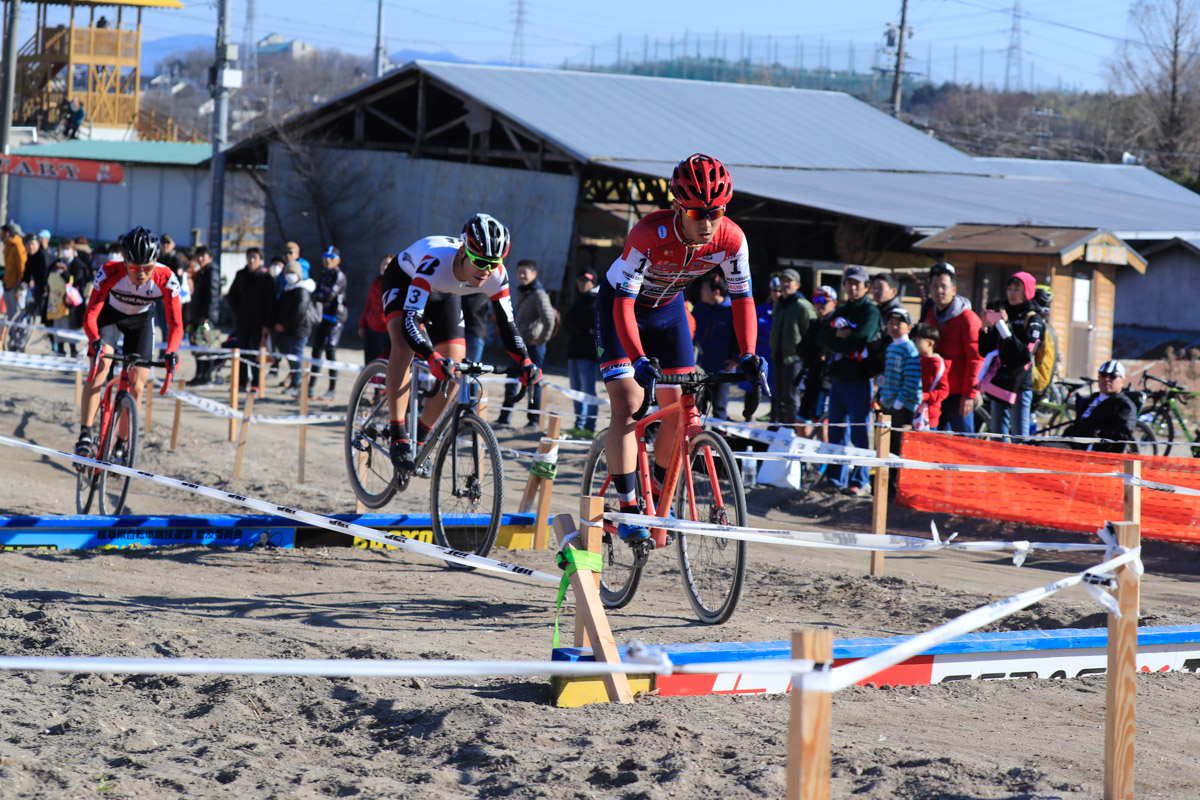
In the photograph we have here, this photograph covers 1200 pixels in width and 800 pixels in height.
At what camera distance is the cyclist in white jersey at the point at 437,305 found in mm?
7371

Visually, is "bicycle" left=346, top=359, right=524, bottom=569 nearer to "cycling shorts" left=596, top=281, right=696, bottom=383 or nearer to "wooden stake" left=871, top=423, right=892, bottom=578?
"cycling shorts" left=596, top=281, right=696, bottom=383

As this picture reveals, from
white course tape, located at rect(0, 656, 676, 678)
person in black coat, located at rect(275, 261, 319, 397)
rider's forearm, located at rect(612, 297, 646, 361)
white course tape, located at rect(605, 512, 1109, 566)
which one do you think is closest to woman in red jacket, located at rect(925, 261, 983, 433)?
rider's forearm, located at rect(612, 297, 646, 361)

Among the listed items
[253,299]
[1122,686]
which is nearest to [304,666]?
[1122,686]

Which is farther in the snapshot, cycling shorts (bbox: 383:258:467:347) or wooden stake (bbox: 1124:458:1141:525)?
cycling shorts (bbox: 383:258:467:347)

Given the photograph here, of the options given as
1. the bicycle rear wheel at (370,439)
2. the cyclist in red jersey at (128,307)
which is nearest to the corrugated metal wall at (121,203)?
the cyclist in red jersey at (128,307)

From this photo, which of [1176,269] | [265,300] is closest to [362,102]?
[265,300]

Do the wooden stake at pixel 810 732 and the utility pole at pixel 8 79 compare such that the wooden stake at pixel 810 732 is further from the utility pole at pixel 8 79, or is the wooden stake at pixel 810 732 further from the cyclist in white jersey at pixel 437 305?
the utility pole at pixel 8 79

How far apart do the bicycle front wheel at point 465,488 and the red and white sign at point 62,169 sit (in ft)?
71.1

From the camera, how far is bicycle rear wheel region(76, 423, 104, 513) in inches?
371

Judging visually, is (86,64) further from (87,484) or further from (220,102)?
(87,484)

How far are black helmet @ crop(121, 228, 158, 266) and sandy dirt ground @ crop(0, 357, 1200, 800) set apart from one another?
2245mm

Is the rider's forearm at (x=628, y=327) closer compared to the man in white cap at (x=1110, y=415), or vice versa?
the rider's forearm at (x=628, y=327)

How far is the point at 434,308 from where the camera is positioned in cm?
815

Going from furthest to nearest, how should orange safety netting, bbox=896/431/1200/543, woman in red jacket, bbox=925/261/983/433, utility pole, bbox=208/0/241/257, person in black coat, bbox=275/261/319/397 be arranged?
utility pole, bbox=208/0/241/257 → person in black coat, bbox=275/261/319/397 → woman in red jacket, bbox=925/261/983/433 → orange safety netting, bbox=896/431/1200/543
